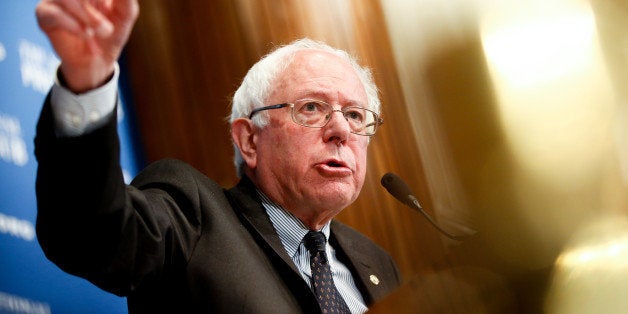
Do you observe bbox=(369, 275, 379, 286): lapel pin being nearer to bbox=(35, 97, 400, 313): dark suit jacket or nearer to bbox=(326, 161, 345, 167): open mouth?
bbox=(35, 97, 400, 313): dark suit jacket

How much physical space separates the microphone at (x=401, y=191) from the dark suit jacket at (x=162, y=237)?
0.41ft

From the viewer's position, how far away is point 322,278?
1.02 m

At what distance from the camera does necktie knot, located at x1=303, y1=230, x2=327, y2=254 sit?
1.08 m

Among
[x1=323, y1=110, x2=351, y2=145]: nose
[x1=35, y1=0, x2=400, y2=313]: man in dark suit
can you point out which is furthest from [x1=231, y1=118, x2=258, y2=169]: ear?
[x1=323, y1=110, x2=351, y2=145]: nose

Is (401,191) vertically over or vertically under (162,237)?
under

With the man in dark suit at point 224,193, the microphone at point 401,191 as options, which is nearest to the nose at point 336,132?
the man in dark suit at point 224,193

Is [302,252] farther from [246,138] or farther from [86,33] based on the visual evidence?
[86,33]

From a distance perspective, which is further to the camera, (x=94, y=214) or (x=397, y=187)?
(x=397, y=187)

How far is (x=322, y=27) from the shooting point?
4.22ft

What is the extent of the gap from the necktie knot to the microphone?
0.16 metres

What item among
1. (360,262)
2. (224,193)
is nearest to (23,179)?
(224,193)

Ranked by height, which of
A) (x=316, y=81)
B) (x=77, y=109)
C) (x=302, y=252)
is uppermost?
(x=77, y=109)

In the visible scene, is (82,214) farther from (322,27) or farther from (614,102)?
(322,27)

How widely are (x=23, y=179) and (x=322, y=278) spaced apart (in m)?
0.44
